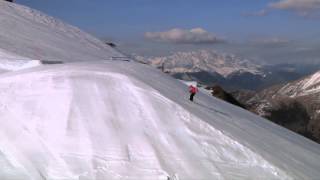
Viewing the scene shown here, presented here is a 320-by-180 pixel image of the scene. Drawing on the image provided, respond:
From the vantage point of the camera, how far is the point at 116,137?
12.5m

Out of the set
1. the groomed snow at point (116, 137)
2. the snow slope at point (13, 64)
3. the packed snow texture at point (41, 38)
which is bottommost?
the groomed snow at point (116, 137)

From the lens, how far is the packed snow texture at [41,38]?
102 feet

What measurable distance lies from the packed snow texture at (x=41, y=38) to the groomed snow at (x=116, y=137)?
45.8ft

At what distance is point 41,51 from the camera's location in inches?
1241

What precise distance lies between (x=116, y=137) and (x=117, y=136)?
5 cm

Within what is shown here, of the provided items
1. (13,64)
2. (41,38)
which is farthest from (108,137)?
(41,38)

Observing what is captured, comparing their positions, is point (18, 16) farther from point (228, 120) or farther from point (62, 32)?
point (228, 120)

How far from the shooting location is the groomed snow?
38.7 ft

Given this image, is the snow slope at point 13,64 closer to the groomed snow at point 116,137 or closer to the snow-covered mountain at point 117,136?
the snow-covered mountain at point 117,136

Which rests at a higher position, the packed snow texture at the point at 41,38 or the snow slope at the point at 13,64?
the packed snow texture at the point at 41,38

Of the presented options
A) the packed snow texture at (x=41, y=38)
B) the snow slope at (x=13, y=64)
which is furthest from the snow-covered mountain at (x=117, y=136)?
the packed snow texture at (x=41, y=38)

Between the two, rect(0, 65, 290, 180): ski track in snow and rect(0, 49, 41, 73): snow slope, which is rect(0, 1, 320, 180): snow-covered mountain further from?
rect(0, 49, 41, 73): snow slope

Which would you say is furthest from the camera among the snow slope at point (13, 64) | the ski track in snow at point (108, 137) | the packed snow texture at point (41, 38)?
the packed snow texture at point (41, 38)

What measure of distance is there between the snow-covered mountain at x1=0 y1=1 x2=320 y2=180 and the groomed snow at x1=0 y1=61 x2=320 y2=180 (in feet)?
0.08
